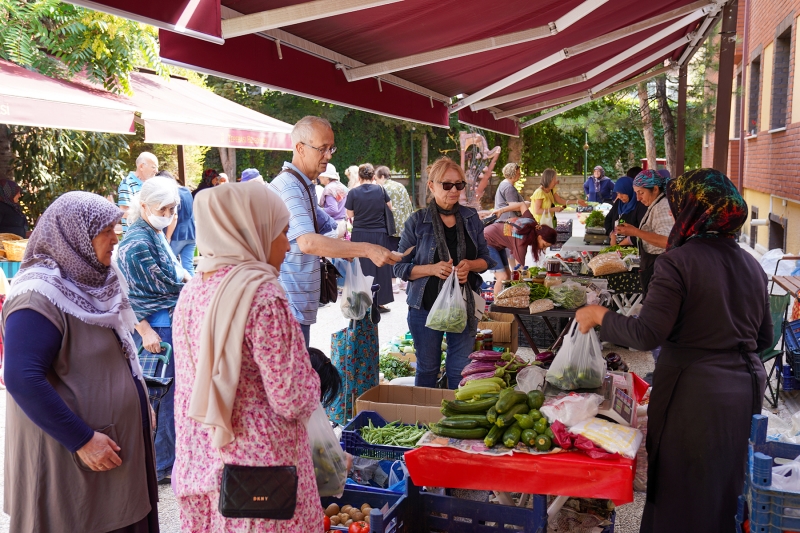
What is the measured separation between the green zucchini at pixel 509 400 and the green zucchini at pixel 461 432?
0.12m

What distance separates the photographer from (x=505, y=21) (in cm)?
489

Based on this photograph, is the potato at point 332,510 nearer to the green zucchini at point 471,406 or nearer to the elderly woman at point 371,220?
the green zucchini at point 471,406

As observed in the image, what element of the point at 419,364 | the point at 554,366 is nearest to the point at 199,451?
the point at 554,366

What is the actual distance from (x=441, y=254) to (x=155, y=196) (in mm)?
1878

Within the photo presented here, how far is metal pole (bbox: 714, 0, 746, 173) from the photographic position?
6.14 m

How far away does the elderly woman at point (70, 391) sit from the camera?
7.89 feet

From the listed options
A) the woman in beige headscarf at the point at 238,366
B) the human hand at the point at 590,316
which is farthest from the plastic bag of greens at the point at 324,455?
the human hand at the point at 590,316

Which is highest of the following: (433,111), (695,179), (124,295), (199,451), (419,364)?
(433,111)

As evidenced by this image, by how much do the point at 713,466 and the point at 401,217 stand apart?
26.8 ft

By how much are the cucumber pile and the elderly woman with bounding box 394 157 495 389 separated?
142 cm

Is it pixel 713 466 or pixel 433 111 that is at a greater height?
pixel 433 111

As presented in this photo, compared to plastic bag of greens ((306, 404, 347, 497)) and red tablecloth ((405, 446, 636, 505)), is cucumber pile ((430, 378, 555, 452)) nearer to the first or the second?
red tablecloth ((405, 446, 636, 505))

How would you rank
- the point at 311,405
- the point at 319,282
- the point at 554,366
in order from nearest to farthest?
the point at 311,405
the point at 554,366
the point at 319,282

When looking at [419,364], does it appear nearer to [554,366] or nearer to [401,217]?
[554,366]
